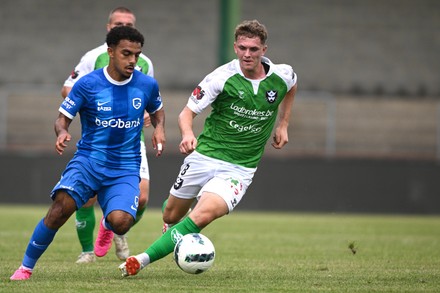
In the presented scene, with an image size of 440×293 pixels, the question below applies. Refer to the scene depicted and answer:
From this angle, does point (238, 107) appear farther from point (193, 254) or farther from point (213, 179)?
point (193, 254)

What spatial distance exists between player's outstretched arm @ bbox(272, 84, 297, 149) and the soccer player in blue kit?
106cm

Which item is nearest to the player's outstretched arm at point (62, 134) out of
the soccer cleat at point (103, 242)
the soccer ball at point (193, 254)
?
the soccer ball at point (193, 254)

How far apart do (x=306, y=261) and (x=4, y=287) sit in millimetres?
3240

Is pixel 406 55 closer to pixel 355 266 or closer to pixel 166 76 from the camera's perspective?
pixel 166 76

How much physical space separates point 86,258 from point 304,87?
1471 cm

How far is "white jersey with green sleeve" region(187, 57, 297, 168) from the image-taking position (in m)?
Answer: 7.11

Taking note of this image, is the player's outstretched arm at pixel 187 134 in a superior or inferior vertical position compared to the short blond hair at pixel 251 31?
inferior

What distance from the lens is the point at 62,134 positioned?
6523mm

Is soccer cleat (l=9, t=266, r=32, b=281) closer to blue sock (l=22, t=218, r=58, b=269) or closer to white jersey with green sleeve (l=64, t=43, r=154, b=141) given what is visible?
blue sock (l=22, t=218, r=58, b=269)

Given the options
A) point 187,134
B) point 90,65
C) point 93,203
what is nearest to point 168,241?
point 187,134

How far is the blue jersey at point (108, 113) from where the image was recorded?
6785mm

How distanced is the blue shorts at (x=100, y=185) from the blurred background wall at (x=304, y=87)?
1087 cm

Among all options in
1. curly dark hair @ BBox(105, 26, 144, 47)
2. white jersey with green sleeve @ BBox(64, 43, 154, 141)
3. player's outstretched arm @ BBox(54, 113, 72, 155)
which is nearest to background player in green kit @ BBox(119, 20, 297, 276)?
curly dark hair @ BBox(105, 26, 144, 47)

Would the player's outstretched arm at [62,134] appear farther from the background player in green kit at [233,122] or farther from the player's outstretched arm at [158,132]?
the background player in green kit at [233,122]
